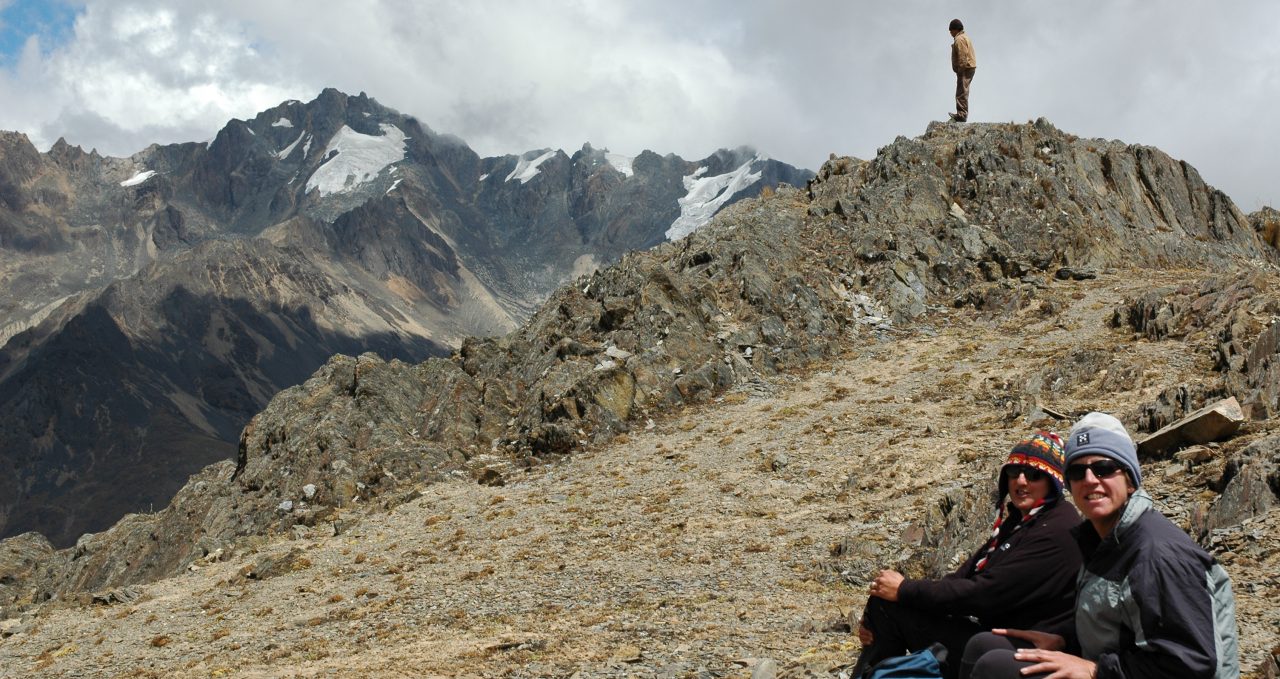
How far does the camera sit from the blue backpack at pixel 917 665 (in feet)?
22.4

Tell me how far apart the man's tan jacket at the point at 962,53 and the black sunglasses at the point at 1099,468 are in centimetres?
3693

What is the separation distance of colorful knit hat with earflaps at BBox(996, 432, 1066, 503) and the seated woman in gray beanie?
32.2 inches

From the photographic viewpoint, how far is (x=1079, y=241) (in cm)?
3956

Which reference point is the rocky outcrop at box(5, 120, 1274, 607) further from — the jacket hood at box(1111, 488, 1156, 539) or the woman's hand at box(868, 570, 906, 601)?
the jacket hood at box(1111, 488, 1156, 539)

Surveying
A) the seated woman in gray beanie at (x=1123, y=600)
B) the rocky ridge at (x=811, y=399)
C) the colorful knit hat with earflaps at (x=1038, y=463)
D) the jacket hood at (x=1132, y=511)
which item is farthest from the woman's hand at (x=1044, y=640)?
the rocky ridge at (x=811, y=399)

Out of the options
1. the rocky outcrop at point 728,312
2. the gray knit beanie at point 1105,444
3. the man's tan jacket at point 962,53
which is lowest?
the gray knit beanie at point 1105,444

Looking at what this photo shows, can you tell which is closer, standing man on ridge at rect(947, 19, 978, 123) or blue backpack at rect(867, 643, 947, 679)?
blue backpack at rect(867, 643, 947, 679)

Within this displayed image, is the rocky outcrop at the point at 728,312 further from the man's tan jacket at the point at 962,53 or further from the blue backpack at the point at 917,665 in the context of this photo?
the blue backpack at the point at 917,665

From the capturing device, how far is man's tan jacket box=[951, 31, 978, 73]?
126ft

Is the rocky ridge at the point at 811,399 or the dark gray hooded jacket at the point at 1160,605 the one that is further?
the rocky ridge at the point at 811,399

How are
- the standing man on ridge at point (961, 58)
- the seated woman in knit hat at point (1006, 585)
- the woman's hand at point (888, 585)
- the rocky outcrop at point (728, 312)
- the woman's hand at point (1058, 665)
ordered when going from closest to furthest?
the woman's hand at point (1058, 665)
the seated woman in knit hat at point (1006, 585)
the woman's hand at point (888, 585)
the rocky outcrop at point (728, 312)
the standing man on ridge at point (961, 58)

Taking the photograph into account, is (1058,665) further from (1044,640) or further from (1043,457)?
(1043,457)

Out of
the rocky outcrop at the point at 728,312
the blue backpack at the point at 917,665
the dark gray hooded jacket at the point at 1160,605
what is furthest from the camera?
the rocky outcrop at the point at 728,312

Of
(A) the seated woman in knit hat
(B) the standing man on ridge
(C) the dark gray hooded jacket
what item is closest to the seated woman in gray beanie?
(C) the dark gray hooded jacket
